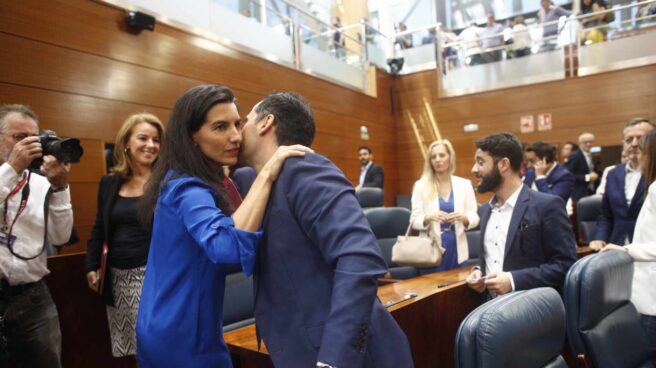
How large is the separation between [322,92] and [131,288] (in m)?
5.36

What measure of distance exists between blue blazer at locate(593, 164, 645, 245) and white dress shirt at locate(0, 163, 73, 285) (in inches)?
124

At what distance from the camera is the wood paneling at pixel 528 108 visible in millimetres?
7207

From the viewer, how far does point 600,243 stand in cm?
273

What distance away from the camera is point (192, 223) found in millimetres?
1072

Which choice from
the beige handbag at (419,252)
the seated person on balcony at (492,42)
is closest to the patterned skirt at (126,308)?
the beige handbag at (419,252)

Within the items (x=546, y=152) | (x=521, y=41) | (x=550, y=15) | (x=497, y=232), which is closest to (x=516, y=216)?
(x=497, y=232)

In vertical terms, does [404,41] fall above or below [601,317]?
above

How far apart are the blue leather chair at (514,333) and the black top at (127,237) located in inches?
61.4

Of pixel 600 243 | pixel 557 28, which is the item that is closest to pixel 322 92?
pixel 557 28

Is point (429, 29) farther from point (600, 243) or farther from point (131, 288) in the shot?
point (131, 288)

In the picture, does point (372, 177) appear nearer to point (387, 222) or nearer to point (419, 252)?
point (387, 222)

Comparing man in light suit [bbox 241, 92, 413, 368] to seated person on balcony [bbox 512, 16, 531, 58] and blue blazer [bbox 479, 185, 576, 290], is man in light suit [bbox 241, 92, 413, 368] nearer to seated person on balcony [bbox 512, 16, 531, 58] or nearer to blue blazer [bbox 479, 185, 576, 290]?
blue blazer [bbox 479, 185, 576, 290]

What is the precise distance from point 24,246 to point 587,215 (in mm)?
4365

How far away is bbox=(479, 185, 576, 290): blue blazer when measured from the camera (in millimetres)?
1849
